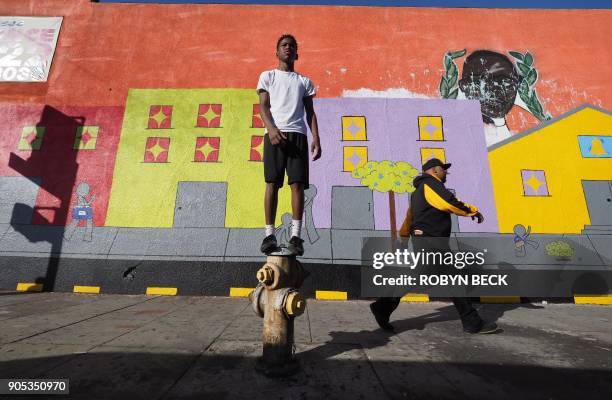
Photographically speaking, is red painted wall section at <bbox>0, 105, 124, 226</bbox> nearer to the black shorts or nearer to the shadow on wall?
the shadow on wall

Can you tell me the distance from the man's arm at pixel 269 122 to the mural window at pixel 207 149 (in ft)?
10.5

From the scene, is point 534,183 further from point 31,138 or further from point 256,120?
point 31,138

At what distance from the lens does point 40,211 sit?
4.94 m

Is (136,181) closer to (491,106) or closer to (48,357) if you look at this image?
(48,357)

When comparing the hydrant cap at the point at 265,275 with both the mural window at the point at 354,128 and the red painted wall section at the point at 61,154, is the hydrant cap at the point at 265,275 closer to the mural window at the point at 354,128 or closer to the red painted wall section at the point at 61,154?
the mural window at the point at 354,128

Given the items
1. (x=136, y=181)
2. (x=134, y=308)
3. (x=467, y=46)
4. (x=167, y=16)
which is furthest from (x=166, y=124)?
(x=467, y=46)

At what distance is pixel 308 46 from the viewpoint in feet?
18.7

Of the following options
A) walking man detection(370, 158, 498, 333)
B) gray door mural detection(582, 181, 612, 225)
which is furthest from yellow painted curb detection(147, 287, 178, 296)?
gray door mural detection(582, 181, 612, 225)

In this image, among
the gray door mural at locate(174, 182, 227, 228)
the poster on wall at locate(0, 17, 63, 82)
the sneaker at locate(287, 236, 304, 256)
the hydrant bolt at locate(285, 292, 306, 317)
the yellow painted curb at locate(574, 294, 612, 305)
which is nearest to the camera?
the hydrant bolt at locate(285, 292, 306, 317)

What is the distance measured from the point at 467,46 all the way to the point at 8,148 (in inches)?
356

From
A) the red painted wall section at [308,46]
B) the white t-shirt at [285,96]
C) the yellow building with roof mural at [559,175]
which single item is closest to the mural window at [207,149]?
the red painted wall section at [308,46]

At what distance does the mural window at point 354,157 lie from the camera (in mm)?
5172

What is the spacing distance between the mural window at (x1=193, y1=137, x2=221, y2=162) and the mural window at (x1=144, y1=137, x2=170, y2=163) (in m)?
0.56

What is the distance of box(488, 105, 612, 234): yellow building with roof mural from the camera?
193 inches
